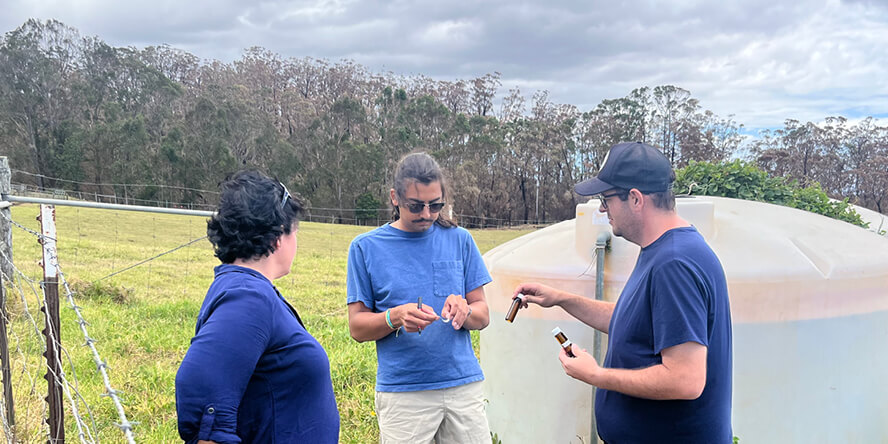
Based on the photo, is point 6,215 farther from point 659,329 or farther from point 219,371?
point 659,329

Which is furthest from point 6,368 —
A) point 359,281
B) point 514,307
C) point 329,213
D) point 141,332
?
point 329,213

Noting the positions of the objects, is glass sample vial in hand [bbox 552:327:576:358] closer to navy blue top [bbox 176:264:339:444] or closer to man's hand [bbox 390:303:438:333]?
man's hand [bbox 390:303:438:333]

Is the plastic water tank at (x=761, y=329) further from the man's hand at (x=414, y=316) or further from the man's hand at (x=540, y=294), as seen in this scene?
the man's hand at (x=414, y=316)

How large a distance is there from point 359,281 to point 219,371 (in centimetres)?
121

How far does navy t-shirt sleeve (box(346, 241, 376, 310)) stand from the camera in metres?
2.65

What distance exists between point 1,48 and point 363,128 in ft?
94.5

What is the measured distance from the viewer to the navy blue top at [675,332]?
5.92 ft

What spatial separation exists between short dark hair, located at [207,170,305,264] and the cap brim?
1.12 meters

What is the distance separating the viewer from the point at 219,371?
147 cm

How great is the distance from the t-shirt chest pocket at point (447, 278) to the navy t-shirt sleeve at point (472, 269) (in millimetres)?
74

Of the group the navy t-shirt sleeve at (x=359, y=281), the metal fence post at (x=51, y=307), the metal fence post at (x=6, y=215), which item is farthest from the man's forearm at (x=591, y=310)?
the metal fence post at (x=6, y=215)

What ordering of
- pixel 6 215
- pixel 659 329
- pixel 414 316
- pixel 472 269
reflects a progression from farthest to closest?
1. pixel 6 215
2. pixel 472 269
3. pixel 414 316
4. pixel 659 329

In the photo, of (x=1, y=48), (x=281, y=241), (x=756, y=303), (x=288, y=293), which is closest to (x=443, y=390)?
(x=281, y=241)

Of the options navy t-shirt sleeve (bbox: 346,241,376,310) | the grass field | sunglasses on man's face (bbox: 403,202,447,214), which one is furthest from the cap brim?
the grass field
